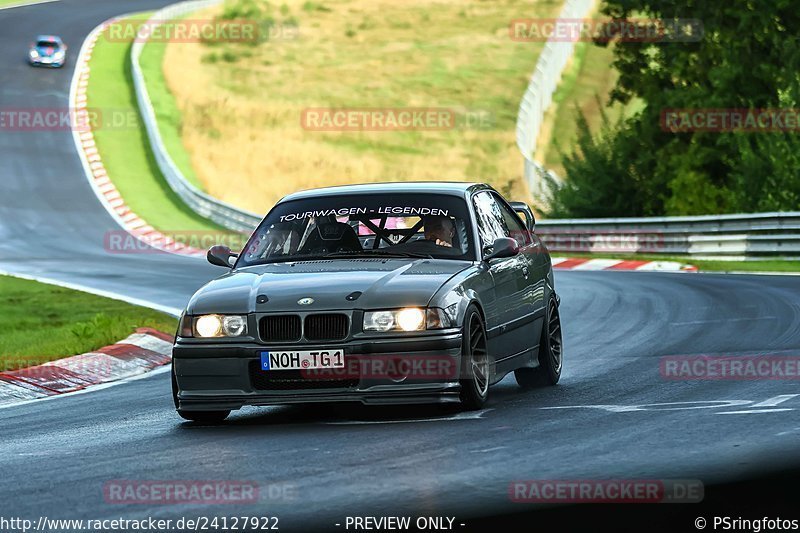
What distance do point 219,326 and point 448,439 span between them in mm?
1851

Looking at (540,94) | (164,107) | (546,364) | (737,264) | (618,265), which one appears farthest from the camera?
(164,107)

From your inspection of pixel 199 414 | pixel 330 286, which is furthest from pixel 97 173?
pixel 330 286

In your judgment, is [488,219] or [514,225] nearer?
[488,219]

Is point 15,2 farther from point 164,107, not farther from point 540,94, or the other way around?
point 540,94

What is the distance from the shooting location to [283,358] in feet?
31.4

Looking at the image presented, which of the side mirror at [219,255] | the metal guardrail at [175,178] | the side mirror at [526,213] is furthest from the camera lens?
the metal guardrail at [175,178]

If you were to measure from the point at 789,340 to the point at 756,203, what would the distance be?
19182 mm

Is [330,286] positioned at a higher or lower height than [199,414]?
higher

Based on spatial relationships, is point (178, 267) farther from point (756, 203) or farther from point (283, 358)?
point (283, 358)

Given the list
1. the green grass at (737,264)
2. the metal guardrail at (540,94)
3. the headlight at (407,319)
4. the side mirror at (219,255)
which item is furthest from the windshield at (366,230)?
the metal guardrail at (540,94)

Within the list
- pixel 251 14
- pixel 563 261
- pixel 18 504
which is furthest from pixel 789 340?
pixel 251 14

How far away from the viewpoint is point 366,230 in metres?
11.3

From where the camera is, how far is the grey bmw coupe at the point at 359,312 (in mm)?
9523

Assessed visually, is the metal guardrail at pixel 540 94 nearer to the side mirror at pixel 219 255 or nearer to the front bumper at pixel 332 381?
the side mirror at pixel 219 255
